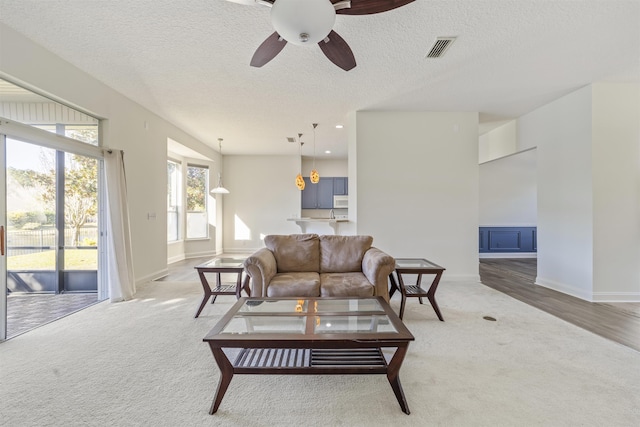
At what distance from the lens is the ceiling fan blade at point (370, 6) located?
165 cm

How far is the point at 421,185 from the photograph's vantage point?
443cm

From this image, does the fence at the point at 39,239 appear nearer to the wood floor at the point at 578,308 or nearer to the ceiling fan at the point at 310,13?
the ceiling fan at the point at 310,13

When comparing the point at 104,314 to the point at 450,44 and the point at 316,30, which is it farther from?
the point at 450,44

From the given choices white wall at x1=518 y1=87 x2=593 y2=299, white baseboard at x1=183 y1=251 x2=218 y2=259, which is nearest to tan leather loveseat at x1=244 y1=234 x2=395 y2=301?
white wall at x1=518 y1=87 x2=593 y2=299

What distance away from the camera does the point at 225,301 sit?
3488mm

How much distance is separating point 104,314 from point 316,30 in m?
3.60

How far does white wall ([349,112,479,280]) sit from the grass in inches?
155

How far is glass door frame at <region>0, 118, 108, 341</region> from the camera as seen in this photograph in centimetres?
238

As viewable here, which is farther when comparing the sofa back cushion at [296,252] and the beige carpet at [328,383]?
the sofa back cushion at [296,252]

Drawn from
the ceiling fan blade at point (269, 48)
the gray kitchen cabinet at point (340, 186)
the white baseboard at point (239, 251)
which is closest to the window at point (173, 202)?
the white baseboard at point (239, 251)

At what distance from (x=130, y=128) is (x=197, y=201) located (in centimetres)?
316

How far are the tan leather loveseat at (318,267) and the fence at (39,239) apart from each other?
2.58 meters

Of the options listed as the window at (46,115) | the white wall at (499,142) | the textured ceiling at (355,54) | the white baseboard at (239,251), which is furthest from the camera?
the white baseboard at (239,251)

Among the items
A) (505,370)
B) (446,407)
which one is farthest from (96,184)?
(505,370)
